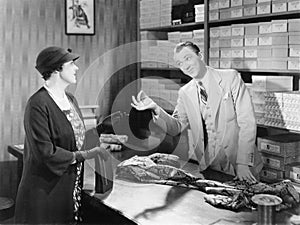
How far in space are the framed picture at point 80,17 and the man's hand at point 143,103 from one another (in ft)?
1.37

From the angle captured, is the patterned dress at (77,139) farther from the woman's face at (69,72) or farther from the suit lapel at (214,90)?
the suit lapel at (214,90)

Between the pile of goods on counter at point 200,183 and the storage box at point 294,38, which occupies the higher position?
the storage box at point 294,38

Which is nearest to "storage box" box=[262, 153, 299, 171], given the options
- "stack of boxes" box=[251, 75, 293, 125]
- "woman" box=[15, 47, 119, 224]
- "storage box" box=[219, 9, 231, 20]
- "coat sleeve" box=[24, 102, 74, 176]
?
"stack of boxes" box=[251, 75, 293, 125]

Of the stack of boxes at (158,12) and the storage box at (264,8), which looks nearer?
the storage box at (264,8)

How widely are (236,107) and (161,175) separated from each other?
55cm

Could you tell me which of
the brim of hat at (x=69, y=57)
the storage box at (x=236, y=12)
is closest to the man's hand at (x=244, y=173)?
the storage box at (x=236, y=12)

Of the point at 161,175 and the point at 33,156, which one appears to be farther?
the point at 161,175

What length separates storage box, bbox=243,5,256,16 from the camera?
8.20 feet

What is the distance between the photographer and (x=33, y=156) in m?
2.17

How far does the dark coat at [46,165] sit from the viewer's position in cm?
212

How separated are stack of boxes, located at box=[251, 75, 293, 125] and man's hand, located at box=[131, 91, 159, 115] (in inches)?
20.9

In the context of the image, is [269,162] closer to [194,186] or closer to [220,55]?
[194,186]

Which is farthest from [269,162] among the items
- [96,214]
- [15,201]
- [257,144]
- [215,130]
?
[15,201]

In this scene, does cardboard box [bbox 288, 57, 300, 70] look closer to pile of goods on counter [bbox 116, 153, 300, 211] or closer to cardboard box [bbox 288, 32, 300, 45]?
cardboard box [bbox 288, 32, 300, 45]
